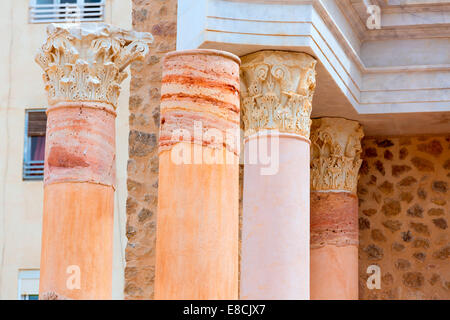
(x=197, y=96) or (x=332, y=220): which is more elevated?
(x=197, y=96)

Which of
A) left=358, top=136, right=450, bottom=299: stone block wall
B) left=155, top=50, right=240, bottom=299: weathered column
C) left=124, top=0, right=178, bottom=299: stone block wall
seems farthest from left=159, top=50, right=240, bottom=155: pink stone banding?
left=358, top=136, right=450, bottom=299: stone block wall

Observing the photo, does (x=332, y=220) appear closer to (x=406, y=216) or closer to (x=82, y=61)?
(x=406, y=216)

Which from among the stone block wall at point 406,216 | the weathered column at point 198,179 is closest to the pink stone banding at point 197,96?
the weathered column at point 198,179

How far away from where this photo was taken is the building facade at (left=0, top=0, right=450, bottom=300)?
260 inches

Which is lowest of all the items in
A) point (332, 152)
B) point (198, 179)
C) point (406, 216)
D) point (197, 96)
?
point (198, 179)

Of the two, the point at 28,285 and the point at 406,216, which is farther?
the point at 28,285

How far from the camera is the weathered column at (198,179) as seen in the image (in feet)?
20.4

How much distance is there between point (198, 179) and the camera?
631cm

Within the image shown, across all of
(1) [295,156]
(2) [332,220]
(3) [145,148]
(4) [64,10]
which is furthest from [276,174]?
(4) [64,10]

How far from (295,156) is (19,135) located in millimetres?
6521

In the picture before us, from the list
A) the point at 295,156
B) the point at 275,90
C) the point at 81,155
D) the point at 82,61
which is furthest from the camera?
the point at 275,90

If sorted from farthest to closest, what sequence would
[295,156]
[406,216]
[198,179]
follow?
[406,216] < [295,156] < [198,179]

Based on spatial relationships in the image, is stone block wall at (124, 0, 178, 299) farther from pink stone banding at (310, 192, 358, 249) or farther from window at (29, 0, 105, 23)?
window at (29, 0, 105, 23)

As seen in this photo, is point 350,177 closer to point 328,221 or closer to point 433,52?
point 328,221
